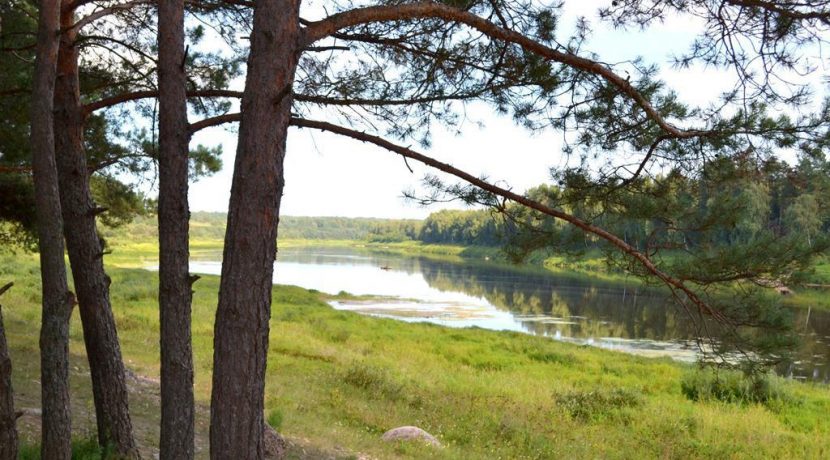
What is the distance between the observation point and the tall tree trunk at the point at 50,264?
3904mm

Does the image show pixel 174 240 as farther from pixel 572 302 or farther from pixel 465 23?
pixel 572 302

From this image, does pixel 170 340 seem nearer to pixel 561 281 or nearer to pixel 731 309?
pixel 731 309

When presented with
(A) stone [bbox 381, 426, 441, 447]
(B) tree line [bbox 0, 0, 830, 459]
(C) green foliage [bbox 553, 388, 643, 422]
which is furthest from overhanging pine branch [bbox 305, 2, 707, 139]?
(C) green foliage [bbox 553, 388, 643, 422]

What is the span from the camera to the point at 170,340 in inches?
158

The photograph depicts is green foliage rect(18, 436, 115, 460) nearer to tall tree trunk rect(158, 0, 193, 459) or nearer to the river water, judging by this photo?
tall tree trunk rect(158, 0, 193, 459)

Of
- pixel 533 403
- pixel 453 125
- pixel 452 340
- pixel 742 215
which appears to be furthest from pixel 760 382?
pixel 452 340

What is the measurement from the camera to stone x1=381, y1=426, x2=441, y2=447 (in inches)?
306

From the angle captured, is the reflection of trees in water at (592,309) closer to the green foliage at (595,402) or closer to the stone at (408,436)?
the green foliage at (595,402)

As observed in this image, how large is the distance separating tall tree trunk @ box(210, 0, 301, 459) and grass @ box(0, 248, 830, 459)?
9.10ft

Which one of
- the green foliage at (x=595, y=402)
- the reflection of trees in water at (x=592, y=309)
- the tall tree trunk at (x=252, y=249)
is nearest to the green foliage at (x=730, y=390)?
the reflection of trees in water at (x=592, y=309)

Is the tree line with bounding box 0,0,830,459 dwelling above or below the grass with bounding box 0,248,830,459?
above

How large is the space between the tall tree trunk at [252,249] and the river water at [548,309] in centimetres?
1079

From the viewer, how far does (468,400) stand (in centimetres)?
1131

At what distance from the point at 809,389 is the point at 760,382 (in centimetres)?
1264
